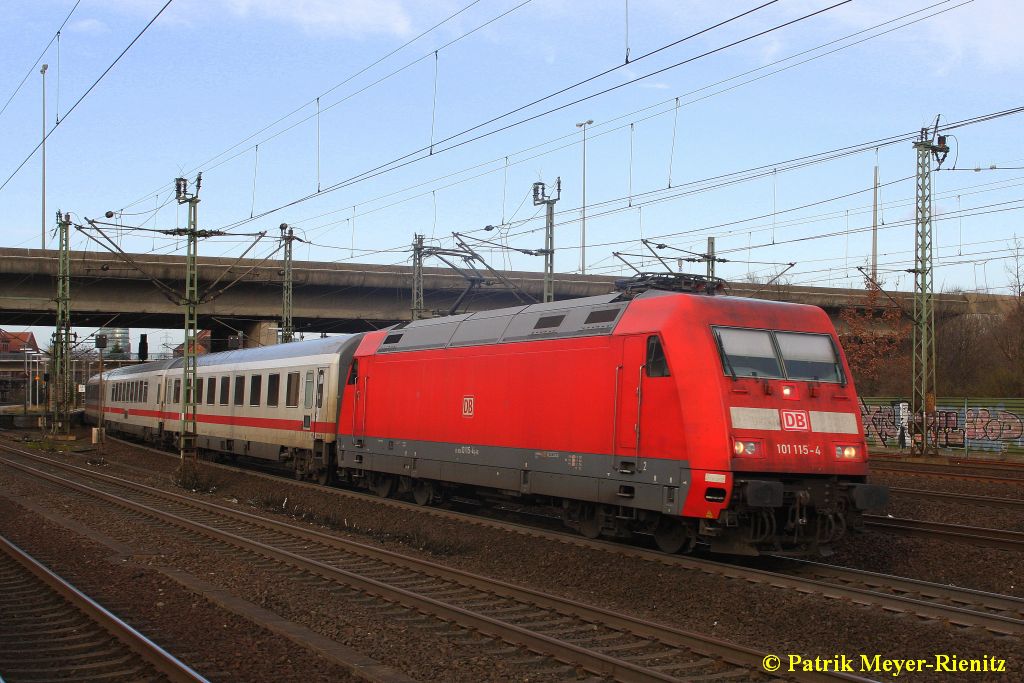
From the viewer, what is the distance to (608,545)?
13375 mm

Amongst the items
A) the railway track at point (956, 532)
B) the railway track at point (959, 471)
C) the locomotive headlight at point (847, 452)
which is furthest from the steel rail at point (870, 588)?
the railway track at point (959, 471)

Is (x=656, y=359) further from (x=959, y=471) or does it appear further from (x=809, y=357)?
(x=959, y=471)

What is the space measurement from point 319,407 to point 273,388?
367cm

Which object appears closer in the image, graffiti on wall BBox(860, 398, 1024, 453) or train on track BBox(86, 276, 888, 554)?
train on track BBox(86, 276, 888, 554)

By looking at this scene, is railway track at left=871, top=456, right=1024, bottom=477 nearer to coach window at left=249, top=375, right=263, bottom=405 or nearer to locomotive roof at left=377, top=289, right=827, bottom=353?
locomotive roof at left=377, top=289, right=827, bottom=353

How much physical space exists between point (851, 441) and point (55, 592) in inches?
397

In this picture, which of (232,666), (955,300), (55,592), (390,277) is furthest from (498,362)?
(955,300)

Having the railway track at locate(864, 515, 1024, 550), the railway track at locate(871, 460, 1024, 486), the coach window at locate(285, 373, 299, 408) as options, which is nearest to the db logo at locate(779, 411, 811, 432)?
the railway track at locate(864, 515, 1024, 550)

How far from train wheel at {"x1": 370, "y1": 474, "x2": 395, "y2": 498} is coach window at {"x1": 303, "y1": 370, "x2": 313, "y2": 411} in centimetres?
376

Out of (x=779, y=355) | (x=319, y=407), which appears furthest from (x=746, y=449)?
(x=319, y=407)

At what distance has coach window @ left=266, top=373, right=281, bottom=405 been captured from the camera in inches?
1026

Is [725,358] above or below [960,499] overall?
above

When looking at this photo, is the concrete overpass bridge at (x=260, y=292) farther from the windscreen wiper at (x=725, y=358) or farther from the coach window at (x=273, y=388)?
the windscreen wiper at (x=725, y=358)

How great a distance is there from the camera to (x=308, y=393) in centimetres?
2392
